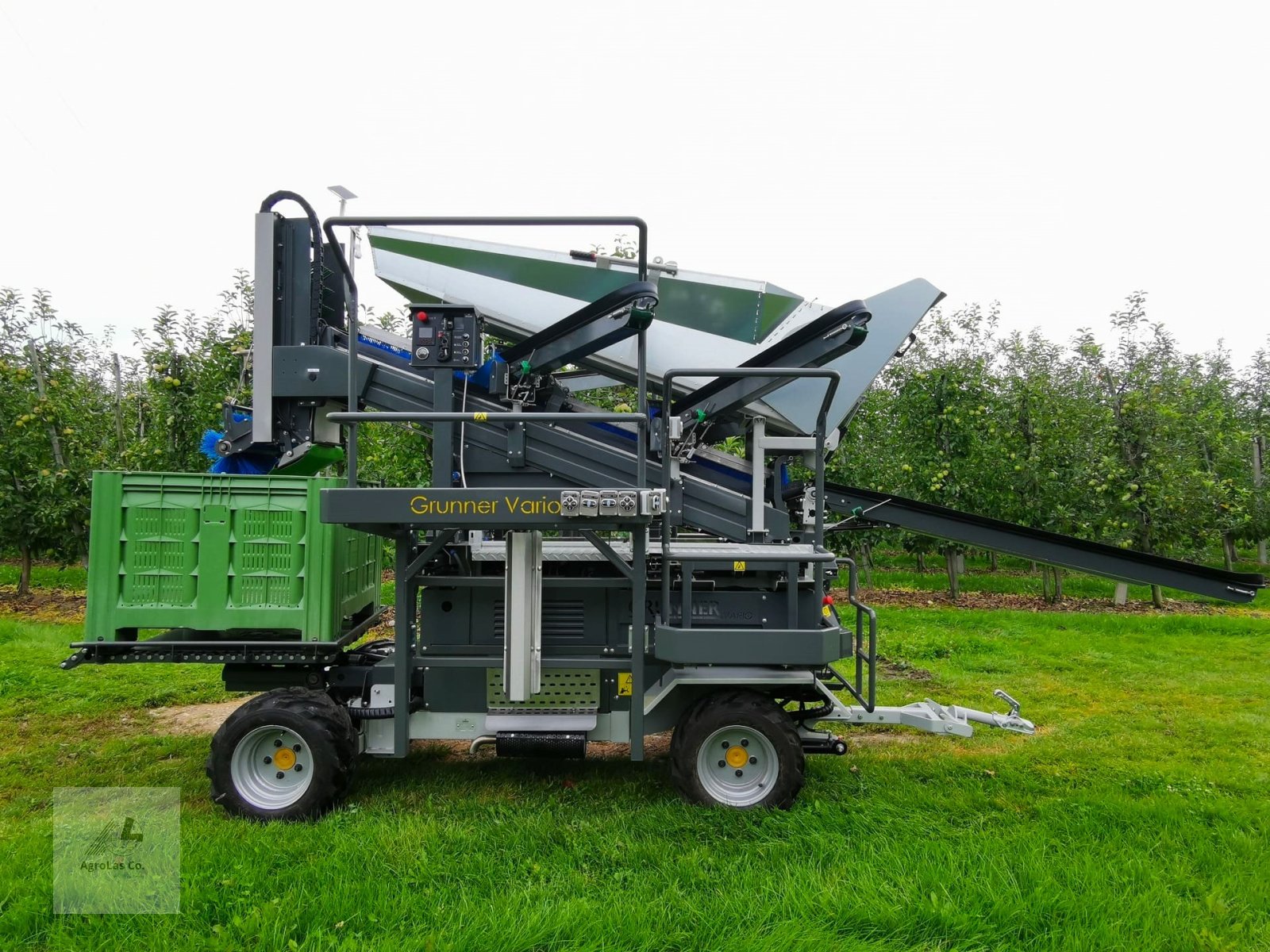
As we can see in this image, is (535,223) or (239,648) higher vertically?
(535,223)

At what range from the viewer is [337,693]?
5.15 meters

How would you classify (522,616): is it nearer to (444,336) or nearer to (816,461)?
(444,336)

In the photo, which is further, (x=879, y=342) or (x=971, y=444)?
(x=971, y=444)

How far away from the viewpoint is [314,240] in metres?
4.89

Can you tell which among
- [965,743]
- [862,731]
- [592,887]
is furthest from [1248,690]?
[592,887]

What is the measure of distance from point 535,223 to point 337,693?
335 cm

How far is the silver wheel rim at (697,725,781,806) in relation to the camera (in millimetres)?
4801

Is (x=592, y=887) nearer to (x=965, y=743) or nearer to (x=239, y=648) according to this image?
(x=239, y=648)

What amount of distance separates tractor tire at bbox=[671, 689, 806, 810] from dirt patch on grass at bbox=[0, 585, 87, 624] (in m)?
11.6

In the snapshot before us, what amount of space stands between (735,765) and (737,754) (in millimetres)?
77

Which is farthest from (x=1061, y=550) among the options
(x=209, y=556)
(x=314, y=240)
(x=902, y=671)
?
(x=209, y=556)

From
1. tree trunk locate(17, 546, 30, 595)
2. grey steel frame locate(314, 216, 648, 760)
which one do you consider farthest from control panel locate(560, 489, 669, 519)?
tree trunk locate(17, 546, 30, 595)

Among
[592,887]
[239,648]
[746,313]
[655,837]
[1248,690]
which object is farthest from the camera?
[1248,690]

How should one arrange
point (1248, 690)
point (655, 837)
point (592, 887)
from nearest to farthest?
point (592, 887) → point (655, 837) → point (1248, 690)
